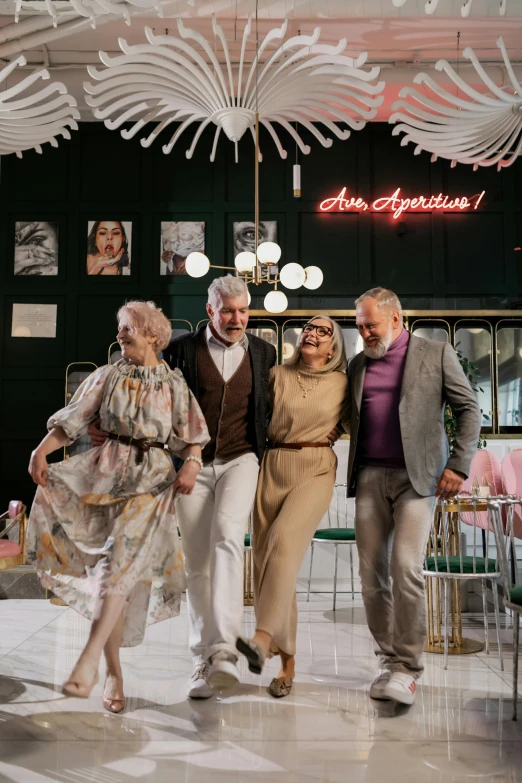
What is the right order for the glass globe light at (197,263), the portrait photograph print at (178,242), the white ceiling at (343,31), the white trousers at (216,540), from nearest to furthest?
the white trousers at (216,540)
the glass globe light at (197,263)
the white ceiling at (343,31)
the portrait photograph print at (178,242)

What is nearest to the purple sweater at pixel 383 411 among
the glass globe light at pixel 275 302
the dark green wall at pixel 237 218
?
the glass globe light at pixel 275 302

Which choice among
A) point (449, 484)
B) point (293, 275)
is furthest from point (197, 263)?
point (449, 484)

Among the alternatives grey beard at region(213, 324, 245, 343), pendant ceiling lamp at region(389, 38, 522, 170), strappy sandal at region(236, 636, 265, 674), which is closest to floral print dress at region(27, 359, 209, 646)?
grey beard at region(213, 324, 245, 343)

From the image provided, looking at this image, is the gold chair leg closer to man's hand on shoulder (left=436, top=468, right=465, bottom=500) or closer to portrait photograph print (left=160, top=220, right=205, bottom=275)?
man's hand on shoulder (left=436, top=468, right=465, bottom=500)

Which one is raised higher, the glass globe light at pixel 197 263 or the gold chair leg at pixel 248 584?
the glass globe light at pixel 197 263

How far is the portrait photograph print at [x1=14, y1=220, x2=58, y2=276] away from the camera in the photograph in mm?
9977

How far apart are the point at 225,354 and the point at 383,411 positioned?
2.56ft

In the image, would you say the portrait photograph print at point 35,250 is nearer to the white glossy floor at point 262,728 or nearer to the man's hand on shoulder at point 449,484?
the white glossy floor at point 262,728

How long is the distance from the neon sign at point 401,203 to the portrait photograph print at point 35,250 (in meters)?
3.59

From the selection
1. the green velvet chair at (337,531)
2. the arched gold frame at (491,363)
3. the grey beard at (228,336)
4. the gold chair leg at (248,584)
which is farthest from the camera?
the arched gold frame at (491,363)

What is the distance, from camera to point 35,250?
32.7 ft

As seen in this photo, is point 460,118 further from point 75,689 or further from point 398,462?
point 75,689

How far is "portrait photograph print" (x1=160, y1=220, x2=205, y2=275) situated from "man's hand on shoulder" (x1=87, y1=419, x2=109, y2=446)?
6.89 metres

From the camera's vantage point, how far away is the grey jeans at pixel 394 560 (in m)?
3.33
